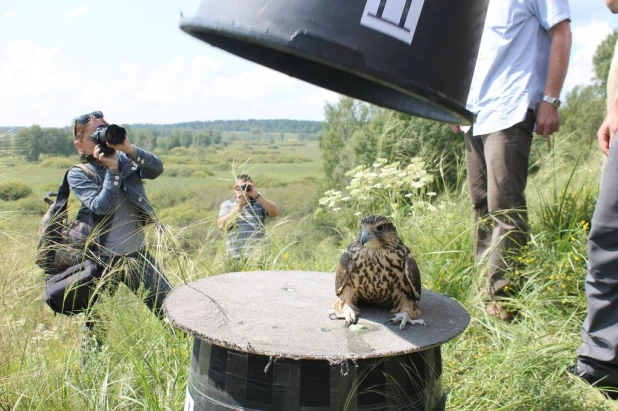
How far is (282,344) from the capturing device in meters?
1.55

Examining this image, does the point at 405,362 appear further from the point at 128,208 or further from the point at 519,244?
the point at 128,208

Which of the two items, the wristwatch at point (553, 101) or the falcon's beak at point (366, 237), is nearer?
the falcon's beak at point (366, 237)

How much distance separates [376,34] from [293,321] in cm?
102

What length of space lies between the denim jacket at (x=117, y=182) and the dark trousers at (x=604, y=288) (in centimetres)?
217

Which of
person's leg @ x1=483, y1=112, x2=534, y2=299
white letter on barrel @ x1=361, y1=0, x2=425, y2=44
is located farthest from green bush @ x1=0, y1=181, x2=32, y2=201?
person's leg @ x1=483, y1=112, x2=534, y2=299

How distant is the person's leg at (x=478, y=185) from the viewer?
3.36 m

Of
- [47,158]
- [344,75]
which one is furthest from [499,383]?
[47,158]

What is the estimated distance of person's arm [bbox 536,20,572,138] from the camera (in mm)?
2928

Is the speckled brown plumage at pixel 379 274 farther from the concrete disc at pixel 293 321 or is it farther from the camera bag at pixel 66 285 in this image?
the camera bag at pixel 66 285

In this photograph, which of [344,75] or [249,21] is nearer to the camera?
[249,21]

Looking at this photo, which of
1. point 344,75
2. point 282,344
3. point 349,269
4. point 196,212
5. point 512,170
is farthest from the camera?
point 196,212

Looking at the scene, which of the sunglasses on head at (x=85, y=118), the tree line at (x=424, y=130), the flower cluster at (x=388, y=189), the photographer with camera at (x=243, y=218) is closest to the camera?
the photographer with camera at (x=243, y=218)

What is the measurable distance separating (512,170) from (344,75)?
1.93 metres

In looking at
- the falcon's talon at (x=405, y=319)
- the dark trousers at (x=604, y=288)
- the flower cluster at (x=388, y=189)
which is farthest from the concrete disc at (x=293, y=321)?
the flower cluster at (x=388, y=189)
